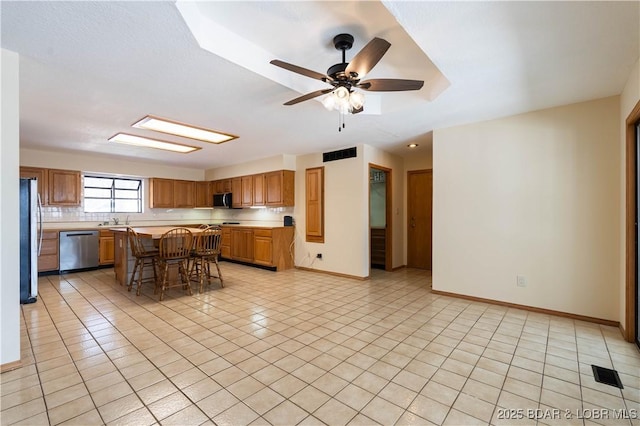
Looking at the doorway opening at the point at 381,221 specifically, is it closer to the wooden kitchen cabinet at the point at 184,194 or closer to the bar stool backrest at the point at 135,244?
the bar stool backrest at the point at 135,244

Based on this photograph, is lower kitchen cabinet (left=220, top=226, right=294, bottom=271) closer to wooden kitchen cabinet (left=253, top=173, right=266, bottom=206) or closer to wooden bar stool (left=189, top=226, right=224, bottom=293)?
wooden kitchen cabinet (left=253, top=173, right=266, bottom=206)

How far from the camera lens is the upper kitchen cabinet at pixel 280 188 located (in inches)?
234

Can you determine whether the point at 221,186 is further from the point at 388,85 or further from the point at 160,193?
the point at 388,85

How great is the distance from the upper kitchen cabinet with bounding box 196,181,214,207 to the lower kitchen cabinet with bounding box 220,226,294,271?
1.70m

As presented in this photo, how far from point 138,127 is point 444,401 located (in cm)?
467

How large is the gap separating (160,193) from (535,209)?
7578 mm

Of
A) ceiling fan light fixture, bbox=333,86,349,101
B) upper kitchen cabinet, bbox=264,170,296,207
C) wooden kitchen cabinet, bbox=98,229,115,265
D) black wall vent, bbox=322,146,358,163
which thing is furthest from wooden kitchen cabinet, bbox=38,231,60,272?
ceiling fan light fixture, bbox=333,86,349,101

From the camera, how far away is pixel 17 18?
176cm

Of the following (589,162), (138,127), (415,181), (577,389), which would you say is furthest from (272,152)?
(577,389)

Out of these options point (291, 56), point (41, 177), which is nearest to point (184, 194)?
point (41, 177)

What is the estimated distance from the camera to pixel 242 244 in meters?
6.48

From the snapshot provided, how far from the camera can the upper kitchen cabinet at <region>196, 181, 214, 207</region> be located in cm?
787

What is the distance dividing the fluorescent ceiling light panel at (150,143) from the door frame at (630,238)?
19.2 feet

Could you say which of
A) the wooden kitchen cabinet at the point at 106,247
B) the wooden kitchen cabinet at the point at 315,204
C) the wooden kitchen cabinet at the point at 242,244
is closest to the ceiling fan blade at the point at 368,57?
the wooden kitchen cabinet at the point at 315,204
